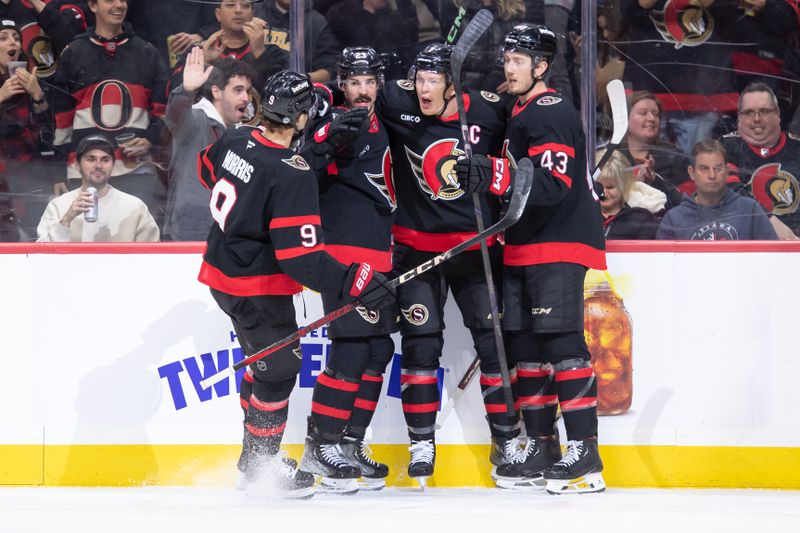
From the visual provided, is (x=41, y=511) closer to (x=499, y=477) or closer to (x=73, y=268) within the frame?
(x=73, y=268)

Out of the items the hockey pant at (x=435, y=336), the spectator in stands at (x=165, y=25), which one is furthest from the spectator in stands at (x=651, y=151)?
the spectator in stands at (x=165, y=25)

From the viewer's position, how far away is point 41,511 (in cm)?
334

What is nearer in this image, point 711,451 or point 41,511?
point 41,511

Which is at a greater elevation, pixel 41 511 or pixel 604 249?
pixel 604 249

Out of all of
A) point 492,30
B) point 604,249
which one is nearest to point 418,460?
point 604,249

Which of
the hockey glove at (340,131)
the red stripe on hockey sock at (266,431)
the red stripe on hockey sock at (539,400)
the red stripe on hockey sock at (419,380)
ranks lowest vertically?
the red stripe on hockey sock at (266,431)

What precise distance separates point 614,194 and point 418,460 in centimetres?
119

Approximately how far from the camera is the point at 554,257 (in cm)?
368

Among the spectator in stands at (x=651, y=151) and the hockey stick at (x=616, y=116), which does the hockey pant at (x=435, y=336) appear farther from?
the spectator in stands at (x=651, y=151)

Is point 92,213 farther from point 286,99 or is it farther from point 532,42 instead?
point 532,42

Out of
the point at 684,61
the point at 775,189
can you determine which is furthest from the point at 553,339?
the point at 684,61

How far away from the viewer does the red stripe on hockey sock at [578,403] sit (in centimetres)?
367

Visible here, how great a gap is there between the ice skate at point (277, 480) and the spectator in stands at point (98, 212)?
3.13ft

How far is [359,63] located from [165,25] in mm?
894
